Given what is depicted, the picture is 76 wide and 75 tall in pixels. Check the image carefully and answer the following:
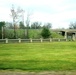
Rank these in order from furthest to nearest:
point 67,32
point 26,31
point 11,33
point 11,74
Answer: point 67,32
point 26,31
point 11,33
point 11,74

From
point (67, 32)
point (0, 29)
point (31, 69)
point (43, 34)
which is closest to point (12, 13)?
point (0, 29)

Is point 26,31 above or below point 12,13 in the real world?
below

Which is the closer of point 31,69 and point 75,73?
point 75,73

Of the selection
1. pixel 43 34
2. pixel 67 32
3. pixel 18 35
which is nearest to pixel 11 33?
pixel 18 35

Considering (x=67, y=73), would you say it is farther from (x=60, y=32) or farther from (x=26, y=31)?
(x=60, y=32)

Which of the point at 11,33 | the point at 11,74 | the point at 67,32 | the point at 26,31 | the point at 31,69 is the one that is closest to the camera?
the point at 11,74

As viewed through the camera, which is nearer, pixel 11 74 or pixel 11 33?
pixel 11 74

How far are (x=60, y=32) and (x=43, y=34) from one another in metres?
19.9

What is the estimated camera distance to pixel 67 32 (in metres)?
76.9

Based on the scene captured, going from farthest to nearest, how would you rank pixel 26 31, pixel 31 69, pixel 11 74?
1. pixel 26 31
2. pixel 31 69
3. pixel 11 74

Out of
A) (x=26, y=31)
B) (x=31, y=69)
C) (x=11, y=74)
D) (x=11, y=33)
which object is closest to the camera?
(x=11, y=74)

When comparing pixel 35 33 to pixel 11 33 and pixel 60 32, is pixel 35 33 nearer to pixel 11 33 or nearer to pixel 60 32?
pixel 11 33

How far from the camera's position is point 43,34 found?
6016 centimetres

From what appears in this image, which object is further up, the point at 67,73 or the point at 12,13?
the point at 12,13
